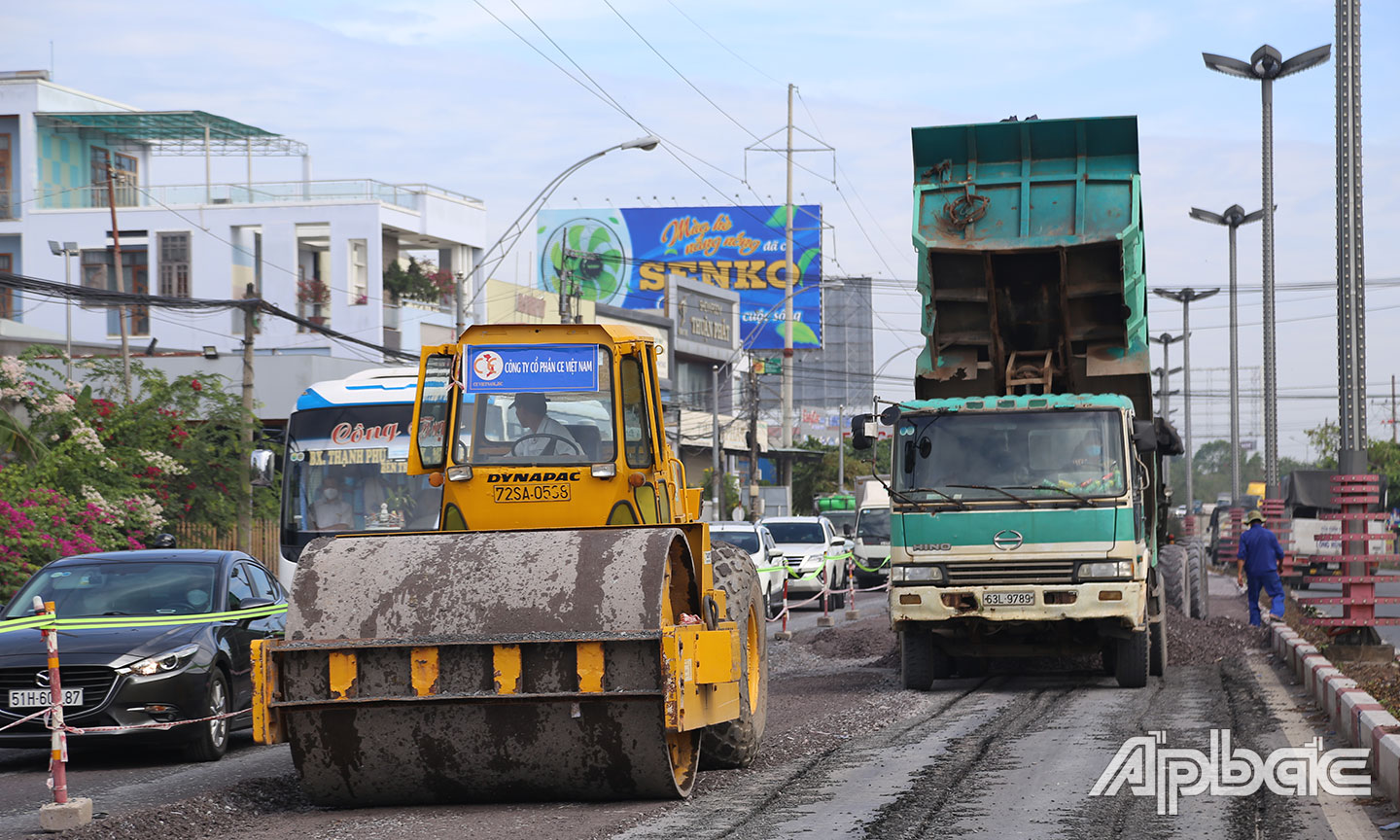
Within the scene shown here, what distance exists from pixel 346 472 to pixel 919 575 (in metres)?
6.88

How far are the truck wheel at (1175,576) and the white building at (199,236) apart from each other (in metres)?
35.1

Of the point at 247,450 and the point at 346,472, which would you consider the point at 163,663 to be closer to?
the point at 346,472

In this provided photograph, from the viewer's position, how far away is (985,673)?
56.0ft

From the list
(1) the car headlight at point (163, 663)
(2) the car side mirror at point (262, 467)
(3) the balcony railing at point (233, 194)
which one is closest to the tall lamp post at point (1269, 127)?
(2) the car side mirror at point (262, 467)

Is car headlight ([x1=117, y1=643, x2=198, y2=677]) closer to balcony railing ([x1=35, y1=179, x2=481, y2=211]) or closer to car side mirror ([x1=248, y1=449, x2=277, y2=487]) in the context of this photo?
car side mirror ([x1=248, y1=449, x2=277, y2=487])

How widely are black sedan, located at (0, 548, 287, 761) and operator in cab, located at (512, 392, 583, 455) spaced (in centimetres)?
356

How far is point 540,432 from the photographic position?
9586mm

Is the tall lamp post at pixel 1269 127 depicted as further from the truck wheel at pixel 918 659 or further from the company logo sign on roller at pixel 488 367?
the company logo sign on roller at pixel 488 367

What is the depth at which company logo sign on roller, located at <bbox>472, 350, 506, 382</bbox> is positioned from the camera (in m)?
9.62

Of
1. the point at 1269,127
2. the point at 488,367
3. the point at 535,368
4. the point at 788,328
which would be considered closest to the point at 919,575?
the point at 535,368

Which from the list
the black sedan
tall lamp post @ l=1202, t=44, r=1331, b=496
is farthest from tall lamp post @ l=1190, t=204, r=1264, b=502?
the black sedan

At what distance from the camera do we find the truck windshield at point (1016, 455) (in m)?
14.3

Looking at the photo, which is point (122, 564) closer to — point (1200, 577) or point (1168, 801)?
point (1168, 801)

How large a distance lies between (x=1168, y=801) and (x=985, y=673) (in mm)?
8562
